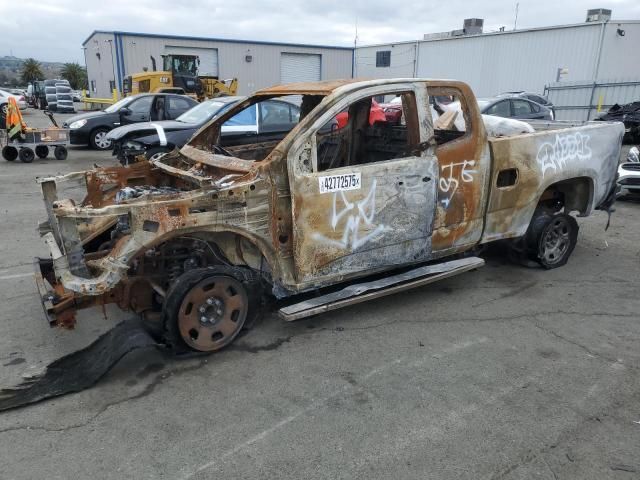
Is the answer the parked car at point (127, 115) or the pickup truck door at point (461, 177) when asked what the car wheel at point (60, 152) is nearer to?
the parked car at point (127, 115)

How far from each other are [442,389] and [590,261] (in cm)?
361

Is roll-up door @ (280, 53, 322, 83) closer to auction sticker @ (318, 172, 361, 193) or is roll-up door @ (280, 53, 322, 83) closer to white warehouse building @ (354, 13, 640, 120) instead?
white warehouse building @ (354, 13, 640, 120)

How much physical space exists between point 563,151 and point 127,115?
12592 millimetres

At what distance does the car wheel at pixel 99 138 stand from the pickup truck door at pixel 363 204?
13111 mm

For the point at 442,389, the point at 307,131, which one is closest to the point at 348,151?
the point at 307,131

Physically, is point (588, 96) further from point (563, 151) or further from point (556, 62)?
point (563, 151)

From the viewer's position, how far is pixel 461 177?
460 cm

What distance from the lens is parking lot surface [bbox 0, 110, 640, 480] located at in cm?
280

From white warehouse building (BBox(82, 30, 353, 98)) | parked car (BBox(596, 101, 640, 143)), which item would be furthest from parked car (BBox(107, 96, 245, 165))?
white warehouse building (BBox(82, 30, 353, 98))

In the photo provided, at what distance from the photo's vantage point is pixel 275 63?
3775 cm

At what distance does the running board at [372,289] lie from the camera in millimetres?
4031

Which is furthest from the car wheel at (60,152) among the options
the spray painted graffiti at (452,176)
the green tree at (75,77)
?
the green tree at (75,77)

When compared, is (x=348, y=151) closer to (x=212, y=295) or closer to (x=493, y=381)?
(x=212, y=295)

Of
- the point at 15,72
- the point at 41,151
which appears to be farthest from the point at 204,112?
the point at 15,72
